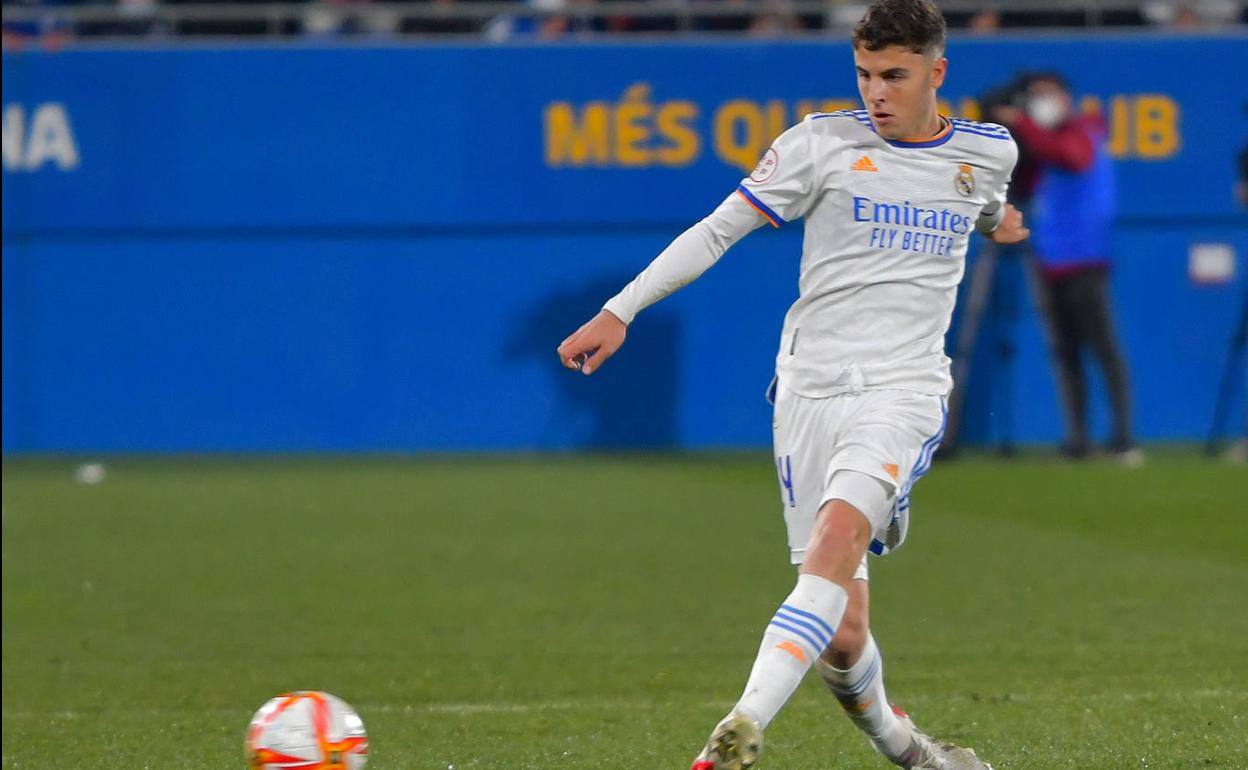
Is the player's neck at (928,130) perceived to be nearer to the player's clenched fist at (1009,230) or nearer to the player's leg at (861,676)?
the player's clenched fist at (1009,230)

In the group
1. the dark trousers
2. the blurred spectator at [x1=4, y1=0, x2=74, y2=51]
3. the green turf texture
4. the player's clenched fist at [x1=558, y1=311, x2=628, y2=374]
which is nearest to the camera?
the player's clenched fist at [x1=558, y1=311, x2=628, y2=374]

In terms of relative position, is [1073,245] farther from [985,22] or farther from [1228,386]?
[985,22]

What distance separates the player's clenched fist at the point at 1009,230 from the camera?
5.47 metres

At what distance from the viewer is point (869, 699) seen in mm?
5109

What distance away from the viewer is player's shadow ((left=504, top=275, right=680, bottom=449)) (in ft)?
50.4

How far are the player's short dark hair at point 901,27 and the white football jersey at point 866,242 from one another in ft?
0.75

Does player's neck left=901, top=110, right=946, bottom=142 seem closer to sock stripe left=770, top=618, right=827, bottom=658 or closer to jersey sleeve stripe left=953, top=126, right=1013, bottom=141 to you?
jersey sleeve stripe left=953, top=126, right=1013, bottom=141

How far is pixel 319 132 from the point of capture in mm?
15328

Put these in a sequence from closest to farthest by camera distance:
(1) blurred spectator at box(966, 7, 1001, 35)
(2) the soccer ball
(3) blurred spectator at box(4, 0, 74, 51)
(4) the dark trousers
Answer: (2) the soccer ball < (4) the dark trousers < (3) blurred spectator at box(4, 0, 74, 51) < (1) blurred spectator at box(966, 7, 1001, 35)

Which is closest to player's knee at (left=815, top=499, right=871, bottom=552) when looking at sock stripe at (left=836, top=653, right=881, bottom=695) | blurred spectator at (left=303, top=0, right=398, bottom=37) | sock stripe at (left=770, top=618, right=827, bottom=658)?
sock stripe at (left=770, top=618, right=827, bottom=658)

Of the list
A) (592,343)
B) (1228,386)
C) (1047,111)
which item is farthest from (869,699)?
(1228,386)

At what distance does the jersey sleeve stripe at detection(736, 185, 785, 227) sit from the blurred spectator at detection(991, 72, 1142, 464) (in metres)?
9.50

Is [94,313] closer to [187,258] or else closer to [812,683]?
[187,258]

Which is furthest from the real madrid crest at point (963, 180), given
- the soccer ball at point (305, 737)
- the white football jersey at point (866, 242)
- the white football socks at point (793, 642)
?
the soccer ball at point (305, 737)
